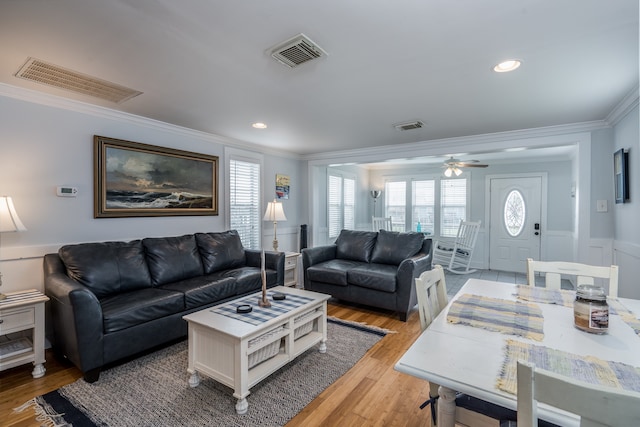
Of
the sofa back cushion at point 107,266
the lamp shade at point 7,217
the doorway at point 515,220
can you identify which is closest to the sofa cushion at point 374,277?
the sofa back cushion at point 107,266

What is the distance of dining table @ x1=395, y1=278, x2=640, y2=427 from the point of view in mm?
904

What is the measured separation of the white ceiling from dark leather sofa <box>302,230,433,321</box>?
5.66 ft

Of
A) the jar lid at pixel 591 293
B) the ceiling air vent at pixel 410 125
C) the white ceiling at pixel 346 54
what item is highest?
the ceiling air vent at pixel 410 125

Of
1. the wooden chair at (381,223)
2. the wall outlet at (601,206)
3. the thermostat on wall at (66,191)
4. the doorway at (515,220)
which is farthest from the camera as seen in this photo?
the wooden chair at (381,223)

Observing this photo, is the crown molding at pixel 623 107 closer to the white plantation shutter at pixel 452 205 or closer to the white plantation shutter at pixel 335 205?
the white plantation shutter at pixel 452 205

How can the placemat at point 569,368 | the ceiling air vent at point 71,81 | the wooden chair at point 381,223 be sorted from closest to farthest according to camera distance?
the placemat at point 569,368 < the ceiling air vent at point 71,81 < the wooden chair at point 381,223

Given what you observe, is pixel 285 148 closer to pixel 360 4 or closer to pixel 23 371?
pixel 360 4

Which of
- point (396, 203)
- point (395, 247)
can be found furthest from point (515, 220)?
point (395, 247)

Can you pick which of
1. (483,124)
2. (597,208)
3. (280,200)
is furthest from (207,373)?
(597,208)

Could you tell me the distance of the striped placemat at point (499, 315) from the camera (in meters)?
1.28

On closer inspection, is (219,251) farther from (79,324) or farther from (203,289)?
Answer: (79,324)

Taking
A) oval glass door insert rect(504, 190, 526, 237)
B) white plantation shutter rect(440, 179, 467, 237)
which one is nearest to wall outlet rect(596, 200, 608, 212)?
oval glass door insert rect(504, 190, 526, 237)

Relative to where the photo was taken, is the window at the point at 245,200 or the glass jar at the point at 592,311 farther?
the window at the point at 245,200

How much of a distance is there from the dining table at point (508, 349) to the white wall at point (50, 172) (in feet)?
10.8
